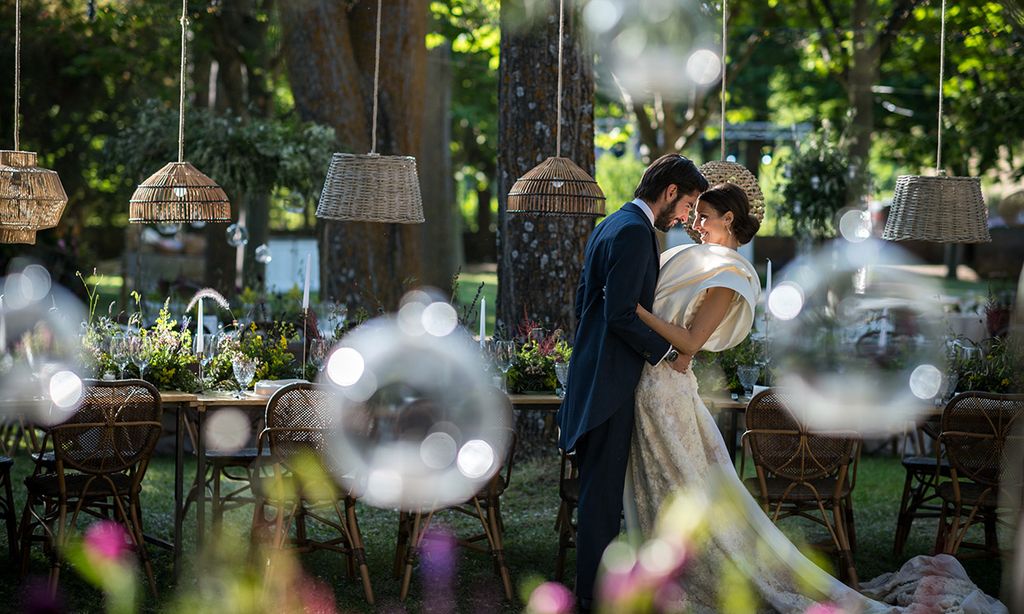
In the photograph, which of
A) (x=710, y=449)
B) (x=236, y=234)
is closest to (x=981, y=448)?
(x=710, y=449)

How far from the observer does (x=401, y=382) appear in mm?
8086

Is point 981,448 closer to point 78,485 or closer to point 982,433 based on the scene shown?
point 982,433

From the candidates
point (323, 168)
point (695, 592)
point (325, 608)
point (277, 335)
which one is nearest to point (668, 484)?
point (695, 592)

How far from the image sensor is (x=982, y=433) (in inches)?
211

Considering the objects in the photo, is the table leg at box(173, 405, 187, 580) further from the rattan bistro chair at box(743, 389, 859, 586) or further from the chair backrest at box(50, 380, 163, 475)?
the rattan bistro chair at box(743, 389, 859, 586)

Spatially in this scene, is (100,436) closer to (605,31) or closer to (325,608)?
(325,608)

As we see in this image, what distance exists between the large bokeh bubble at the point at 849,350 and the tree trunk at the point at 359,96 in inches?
124

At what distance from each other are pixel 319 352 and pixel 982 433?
9.80ft

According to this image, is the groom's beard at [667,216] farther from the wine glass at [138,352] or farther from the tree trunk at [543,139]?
the tree trunk at [543,139]

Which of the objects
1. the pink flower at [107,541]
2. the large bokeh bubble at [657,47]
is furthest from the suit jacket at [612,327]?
the large bokeh bubble at [657,47]

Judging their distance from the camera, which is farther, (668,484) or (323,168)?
(323,168)

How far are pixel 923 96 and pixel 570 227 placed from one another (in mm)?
13504

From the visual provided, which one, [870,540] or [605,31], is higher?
[605,31]

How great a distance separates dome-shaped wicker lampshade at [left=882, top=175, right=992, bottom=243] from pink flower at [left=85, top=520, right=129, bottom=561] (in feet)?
12.3
